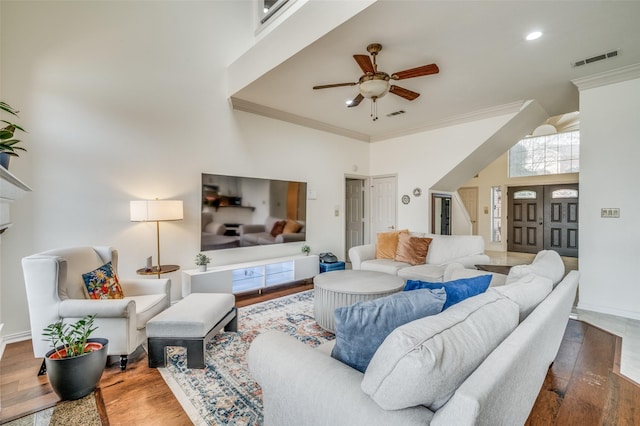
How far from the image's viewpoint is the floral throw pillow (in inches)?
91.9

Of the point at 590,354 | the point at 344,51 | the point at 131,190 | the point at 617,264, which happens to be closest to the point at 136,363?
the point at 131,190

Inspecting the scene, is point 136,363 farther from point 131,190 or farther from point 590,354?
point 590,354

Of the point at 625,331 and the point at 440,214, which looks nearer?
the point at 625,331

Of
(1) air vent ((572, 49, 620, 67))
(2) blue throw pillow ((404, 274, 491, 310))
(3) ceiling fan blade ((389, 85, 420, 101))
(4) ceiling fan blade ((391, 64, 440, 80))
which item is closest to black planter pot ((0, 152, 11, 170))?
(2) blue throw pillow ((404, 274, 491, 310))

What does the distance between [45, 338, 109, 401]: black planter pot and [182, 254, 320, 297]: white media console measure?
1.58m

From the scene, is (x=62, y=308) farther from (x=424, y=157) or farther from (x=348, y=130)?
(x=424, y=157)

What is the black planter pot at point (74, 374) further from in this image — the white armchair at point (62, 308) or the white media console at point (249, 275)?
the white media console at point (249, 275)

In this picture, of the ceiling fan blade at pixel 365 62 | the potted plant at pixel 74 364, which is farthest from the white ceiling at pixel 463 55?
the potted plant at pixel 74 364

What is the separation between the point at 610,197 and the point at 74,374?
528 cm

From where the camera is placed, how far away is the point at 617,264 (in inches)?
131

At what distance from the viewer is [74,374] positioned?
5.82 feet

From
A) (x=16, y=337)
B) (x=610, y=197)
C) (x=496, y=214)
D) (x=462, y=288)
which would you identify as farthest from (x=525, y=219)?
(x=16, y=337)

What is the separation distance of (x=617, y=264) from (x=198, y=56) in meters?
5.63

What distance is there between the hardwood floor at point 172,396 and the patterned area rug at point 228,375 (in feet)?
0.30
